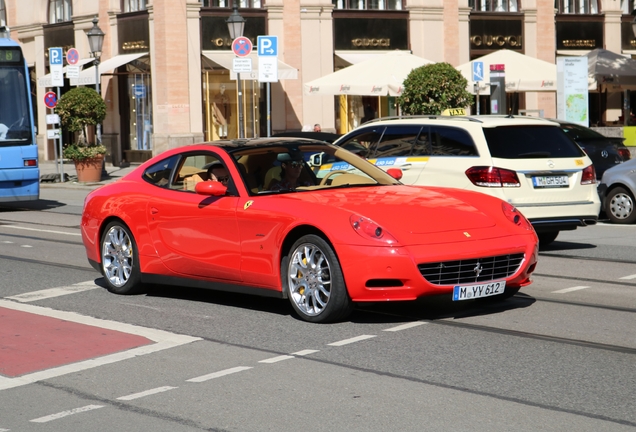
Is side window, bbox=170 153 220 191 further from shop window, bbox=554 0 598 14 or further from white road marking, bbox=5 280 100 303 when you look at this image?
shop window, bbox=554 0 598 14

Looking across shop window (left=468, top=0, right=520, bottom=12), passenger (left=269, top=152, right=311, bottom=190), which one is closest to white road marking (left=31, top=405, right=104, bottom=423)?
passenger (left=269, top=152, right=311, bottom=190)

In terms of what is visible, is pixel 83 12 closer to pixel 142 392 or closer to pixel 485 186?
pixel 485 186

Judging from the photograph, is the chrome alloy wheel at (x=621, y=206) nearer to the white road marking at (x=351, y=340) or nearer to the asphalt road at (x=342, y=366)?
the asphalt road at (x=342, y=366)

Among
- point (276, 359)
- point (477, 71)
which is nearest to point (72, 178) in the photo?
point (477, 71)

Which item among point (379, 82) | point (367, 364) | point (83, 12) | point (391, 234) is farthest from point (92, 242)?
point (83, 12)

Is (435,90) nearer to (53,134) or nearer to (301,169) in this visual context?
(53,134)

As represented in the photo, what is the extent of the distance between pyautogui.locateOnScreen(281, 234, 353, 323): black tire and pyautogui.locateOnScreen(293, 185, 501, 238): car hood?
1.24 ft

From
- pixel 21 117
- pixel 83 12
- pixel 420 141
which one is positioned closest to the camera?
pixel 420 141

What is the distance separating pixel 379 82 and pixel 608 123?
1719cm

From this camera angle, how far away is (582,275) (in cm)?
1115

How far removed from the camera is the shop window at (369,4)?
37.1 metres

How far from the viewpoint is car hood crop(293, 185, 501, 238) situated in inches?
326

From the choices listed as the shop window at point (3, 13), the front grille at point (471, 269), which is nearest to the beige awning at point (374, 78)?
the front grille at point (471, 269)

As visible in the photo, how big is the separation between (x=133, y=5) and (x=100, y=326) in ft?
98.0
